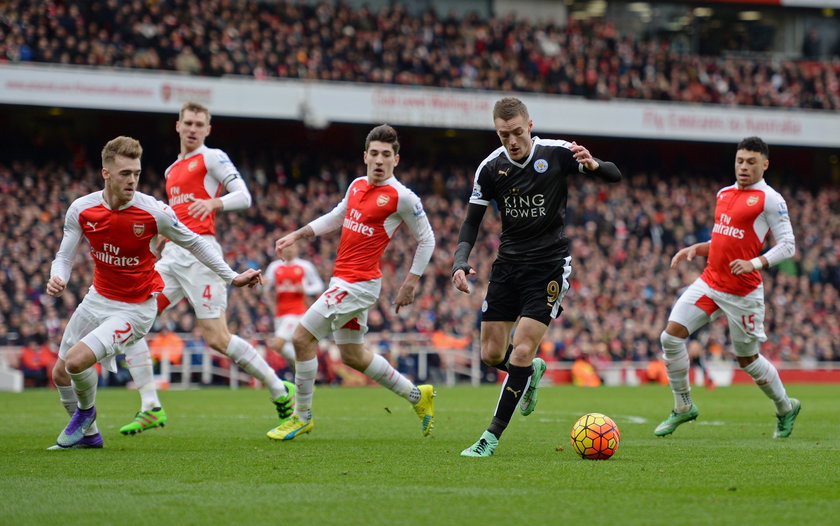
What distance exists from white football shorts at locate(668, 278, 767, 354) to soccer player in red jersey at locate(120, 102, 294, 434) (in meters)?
3.73

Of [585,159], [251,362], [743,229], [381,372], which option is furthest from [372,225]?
[743,229]

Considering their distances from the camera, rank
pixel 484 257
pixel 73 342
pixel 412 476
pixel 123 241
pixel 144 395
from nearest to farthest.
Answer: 1. pixel 412 476
2. pixel 123 241
3. pixel 73 342
4. pixel 144 395
5. pixel 484 257

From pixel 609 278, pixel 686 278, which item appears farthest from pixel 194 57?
pixel 686 278

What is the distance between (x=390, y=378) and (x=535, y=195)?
2.40m

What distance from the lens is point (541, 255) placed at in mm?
8461

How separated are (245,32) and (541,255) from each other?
83.5 ft

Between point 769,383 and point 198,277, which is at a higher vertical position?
point 198,277

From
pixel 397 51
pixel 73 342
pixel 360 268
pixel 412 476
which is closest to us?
pixel 412 476

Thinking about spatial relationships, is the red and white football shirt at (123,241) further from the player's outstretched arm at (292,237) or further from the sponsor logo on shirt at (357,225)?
the sponsor logo on shirt at (357,225)

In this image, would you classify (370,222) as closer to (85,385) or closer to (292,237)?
(292,237)

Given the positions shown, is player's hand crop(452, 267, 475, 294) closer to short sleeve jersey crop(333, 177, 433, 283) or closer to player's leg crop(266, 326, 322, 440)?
short sleeve jersey crop(333, 177, 433, 283)

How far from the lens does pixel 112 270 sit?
28.6 feet

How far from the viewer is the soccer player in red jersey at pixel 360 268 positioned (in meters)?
9.64

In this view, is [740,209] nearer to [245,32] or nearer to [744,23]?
[245,32]
